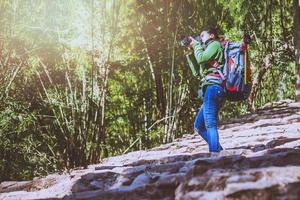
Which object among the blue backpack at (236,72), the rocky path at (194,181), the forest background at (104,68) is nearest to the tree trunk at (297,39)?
the forest background at (104,68)

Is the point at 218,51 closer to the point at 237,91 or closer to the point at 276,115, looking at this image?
the point at 237,91

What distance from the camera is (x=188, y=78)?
Answer: 6.03 m

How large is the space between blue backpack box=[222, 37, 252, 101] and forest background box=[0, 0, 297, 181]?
1.53m

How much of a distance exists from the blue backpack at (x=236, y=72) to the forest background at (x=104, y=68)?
1.53 m

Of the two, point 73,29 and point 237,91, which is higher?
point 73,29

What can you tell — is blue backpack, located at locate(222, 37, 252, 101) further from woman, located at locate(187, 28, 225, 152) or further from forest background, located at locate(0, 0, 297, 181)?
forest background, located at locate(0, 0, 297, 181)

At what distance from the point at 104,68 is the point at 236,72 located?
206 cm

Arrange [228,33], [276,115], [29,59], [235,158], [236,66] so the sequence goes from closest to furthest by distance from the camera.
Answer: [235,158] → [236,66] → [276,115] → [29,59] → [228,33]

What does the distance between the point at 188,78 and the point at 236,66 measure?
289cm

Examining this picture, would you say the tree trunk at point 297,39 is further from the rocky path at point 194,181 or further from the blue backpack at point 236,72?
the rocky path at point 194,181

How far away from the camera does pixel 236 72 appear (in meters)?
3.12

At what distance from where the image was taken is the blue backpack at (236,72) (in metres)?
3.12

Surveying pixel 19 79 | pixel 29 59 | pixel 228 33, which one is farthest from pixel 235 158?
pixel 228 33

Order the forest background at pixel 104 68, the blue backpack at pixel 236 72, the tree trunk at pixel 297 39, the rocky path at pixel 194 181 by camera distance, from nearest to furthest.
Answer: the rocky path at pixel 194 181, the blue backpack at pixel 236 72, the forest background at pixel 104 68, the tree trunk at pixel 297 39
